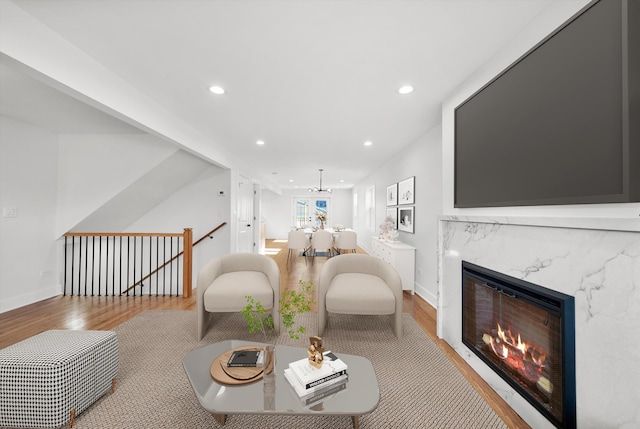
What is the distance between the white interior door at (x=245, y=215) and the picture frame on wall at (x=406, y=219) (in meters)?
3.39

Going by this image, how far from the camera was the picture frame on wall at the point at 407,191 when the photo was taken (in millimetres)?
4348

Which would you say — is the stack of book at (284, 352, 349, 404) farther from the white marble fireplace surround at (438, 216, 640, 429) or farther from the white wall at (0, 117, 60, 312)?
the white wall at (0, 117, 60, 312)

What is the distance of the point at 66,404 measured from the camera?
1.49 meters

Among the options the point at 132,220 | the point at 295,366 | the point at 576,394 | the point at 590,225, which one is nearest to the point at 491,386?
the point at 576,394

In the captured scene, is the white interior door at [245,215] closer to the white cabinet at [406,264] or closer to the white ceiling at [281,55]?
the white ceiling at [281,55]

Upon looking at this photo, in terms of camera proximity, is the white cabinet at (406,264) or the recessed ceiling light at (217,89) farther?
the white cabinet at (406,264)

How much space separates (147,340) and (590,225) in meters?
3.42

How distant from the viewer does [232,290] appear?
2.49 metres

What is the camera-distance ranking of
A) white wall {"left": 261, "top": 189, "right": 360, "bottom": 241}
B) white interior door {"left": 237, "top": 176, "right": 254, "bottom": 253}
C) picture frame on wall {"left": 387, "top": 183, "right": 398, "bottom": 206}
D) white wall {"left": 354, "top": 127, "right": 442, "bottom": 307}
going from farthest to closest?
white wall {"left": 261, "top": 189, "right": 360, "bottom": 241} < white interior door {"left": 237, "top": 176, "right": 254, "bottom": 253} < picture frame on wall {"left": 387, "top": 183, "right": 398, "bottom": 206} < white wall {"left": 354, "top": 127, "right": 442, "bottom": 307}

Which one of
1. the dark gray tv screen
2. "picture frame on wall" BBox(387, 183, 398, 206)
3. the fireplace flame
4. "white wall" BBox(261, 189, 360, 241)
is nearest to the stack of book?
the fireplace flame

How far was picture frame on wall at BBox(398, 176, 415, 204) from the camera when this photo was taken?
4.35 m

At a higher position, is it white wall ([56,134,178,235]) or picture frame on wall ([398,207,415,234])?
white wall ([56,134,178,235])

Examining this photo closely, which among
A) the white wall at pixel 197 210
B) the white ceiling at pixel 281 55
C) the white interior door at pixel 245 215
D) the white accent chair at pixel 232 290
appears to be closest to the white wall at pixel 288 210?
the white interior door at pixel 245 215

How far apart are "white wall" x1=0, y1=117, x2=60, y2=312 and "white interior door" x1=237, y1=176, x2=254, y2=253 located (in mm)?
2900
